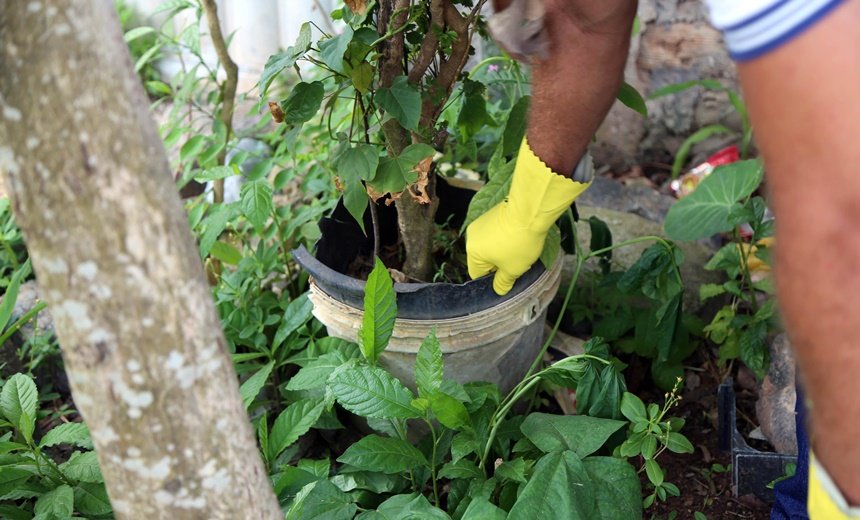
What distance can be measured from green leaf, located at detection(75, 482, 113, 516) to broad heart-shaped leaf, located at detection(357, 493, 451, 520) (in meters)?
0.42

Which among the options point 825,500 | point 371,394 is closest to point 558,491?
point 371,394

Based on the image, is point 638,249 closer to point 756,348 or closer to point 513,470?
point 756,348

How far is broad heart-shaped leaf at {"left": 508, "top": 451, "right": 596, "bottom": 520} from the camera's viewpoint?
A: 125 cm

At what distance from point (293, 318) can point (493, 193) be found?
0.49 meters

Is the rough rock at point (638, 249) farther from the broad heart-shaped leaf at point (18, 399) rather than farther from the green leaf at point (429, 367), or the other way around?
the broad heart-shaped leaf at point (18, 399)

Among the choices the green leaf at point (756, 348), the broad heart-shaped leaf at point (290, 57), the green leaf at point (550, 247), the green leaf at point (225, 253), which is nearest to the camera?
the broad heart-shaped leaf at point (290, 57)

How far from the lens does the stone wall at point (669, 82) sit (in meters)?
2.52

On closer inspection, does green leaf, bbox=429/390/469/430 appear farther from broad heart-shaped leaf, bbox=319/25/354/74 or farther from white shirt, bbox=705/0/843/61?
white shirt, bbox=705/0/843/61

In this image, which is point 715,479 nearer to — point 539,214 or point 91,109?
point 539,214

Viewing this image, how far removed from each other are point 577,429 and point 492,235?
13.8 inches

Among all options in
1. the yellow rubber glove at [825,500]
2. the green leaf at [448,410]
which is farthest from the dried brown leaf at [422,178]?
the yellow rubber glove at [825,500]

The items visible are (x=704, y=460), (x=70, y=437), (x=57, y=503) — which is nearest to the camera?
(x=57, y=503)

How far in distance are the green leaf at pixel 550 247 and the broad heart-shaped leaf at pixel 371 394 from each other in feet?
1.17

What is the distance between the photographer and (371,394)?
138cm
